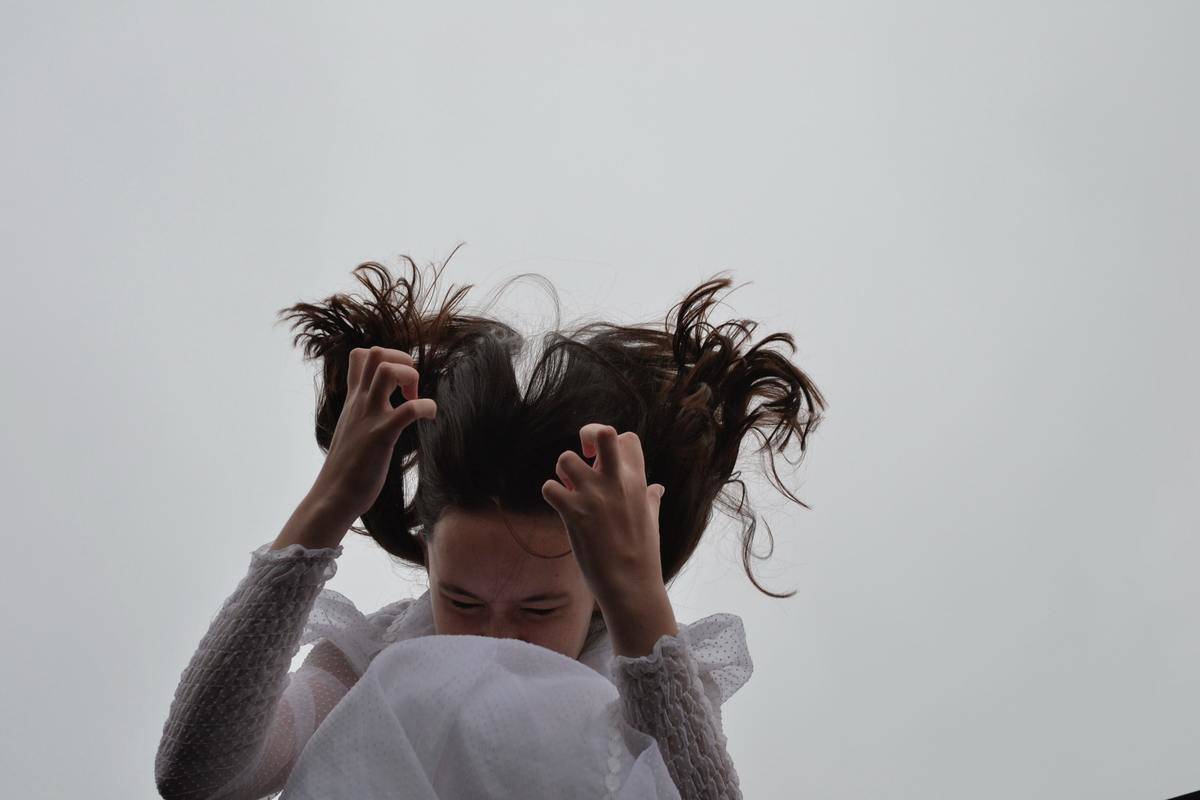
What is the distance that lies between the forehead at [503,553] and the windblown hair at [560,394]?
0.13 feet

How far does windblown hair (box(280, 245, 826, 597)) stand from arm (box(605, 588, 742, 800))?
0.21m

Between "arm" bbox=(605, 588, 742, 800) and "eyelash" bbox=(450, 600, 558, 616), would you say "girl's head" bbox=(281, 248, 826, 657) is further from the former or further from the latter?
"arm" bbox=(605, 588, 742, 800)

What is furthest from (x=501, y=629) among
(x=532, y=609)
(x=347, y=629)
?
(x=347, y=629)

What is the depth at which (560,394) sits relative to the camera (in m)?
0.81

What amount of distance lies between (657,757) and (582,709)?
5 centimetres

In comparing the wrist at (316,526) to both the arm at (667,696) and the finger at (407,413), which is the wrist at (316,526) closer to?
the finger at (407,413)

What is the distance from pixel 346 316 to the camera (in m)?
0.84

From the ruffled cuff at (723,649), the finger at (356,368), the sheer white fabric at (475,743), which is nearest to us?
the sheer white fabric at (475,743)

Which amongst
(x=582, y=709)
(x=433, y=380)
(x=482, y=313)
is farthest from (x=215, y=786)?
(x=482, y=313)

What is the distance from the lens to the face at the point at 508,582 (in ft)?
2.33

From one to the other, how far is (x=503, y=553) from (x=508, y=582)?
20mm

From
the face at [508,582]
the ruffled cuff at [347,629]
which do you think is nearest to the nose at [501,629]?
the face at [508,582]

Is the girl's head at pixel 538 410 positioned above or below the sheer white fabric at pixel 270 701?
above

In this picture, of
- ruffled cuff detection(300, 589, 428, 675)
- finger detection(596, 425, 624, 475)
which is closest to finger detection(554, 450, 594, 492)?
finger detection(596, 425, 624, 475)
